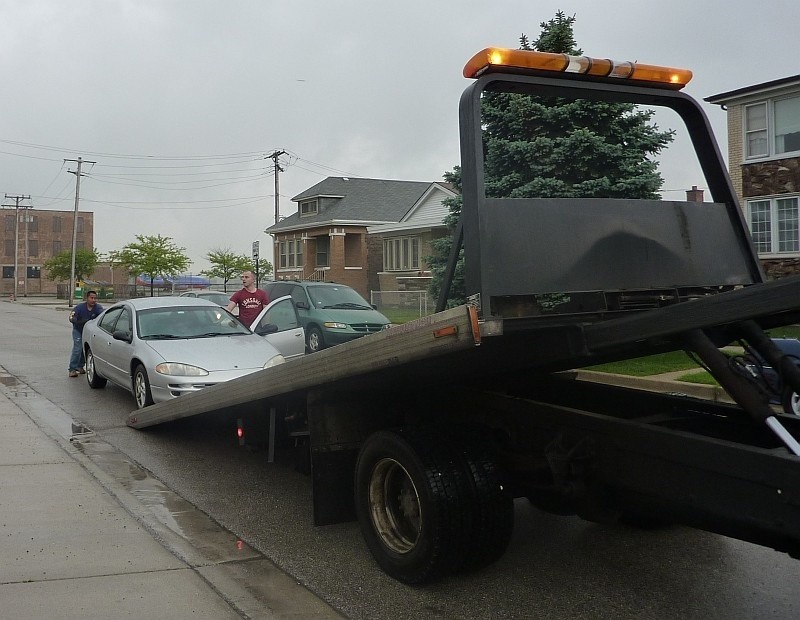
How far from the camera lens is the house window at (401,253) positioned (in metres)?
44.6

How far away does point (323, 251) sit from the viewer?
172 feet

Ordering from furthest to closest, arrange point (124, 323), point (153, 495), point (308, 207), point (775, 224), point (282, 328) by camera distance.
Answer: point (308, 207) → point (775, 224) → point (282, 328) → point (124, 323) → point (153, 495)

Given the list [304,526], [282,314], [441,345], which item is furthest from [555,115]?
[441,345]

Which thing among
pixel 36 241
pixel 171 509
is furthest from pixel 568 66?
pixel 36 241

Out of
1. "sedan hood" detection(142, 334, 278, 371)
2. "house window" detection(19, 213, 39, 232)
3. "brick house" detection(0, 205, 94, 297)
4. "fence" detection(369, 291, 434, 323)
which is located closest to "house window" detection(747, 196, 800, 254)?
"fence" detection(369, 291, 434, 323)

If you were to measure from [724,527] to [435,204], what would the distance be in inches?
1595

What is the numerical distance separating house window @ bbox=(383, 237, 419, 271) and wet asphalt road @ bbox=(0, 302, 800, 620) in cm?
3744

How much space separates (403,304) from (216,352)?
2174 centimetres

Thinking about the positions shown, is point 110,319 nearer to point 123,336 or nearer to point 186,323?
point 123,336

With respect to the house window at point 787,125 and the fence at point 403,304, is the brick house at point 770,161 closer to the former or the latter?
the house window at point 787,125

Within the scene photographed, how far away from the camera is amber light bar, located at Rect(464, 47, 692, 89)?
4.00 meters

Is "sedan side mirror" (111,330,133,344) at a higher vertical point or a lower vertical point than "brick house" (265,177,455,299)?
lower

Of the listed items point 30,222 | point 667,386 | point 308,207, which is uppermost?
point 30,222

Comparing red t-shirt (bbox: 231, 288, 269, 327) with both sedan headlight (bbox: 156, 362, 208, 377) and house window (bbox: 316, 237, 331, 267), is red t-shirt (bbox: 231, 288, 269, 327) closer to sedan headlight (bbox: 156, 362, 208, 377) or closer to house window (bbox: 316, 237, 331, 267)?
sedan headlight (bbox: 156, 362, 208, 377)
